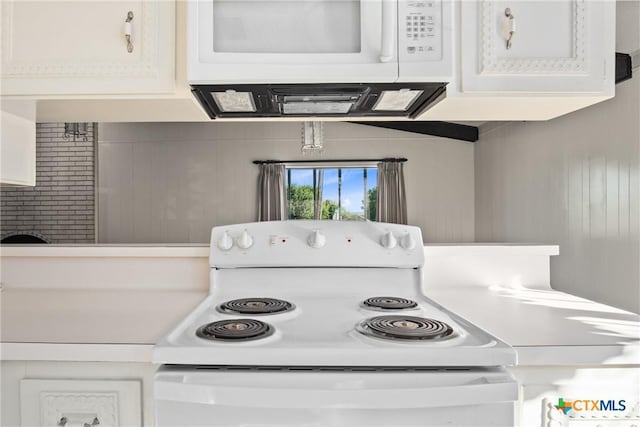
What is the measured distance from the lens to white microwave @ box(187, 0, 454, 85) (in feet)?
3.78

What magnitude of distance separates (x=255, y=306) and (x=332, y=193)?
4760mm

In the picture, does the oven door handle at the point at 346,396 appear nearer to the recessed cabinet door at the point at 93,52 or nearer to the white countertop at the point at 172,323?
the white countertop at the point at 172,323

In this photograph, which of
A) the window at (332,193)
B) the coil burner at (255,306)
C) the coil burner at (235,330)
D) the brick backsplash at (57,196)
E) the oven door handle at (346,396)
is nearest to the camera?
the oven door handle at (346,396)

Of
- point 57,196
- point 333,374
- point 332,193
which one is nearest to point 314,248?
point 333,374

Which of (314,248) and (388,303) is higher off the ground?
(314,248)

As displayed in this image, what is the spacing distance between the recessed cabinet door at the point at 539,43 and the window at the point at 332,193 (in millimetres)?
4607

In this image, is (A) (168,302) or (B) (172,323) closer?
(B) (172,323)

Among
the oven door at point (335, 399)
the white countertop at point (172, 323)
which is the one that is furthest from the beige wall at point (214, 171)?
the oven door at point (335, 399)

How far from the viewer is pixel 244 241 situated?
1.36 meters

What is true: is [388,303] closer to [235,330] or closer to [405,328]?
[405,328]

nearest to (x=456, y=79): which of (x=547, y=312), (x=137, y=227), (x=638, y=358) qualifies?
(x=547, y=312)

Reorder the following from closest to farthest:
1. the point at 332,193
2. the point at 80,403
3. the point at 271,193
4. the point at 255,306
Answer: the point at 80,403, the point at 255,306, the point at 271,193, the point at 332,193

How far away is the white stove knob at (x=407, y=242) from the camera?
1380 mm

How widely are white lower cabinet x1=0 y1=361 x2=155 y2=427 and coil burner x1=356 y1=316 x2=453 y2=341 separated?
492mm
